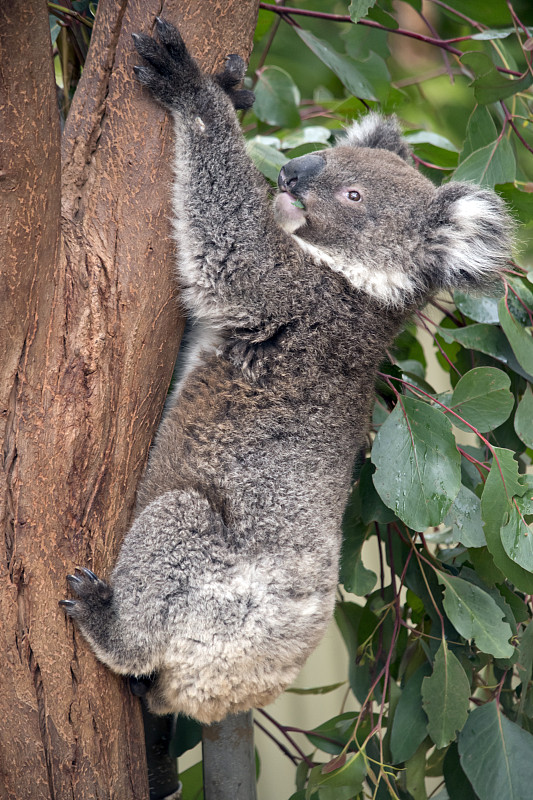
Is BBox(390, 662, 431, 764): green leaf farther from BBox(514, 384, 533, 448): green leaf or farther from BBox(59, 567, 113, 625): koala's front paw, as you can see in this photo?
BBox(59, 567, 113, 625): koala's front paw

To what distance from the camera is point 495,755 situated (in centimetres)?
187

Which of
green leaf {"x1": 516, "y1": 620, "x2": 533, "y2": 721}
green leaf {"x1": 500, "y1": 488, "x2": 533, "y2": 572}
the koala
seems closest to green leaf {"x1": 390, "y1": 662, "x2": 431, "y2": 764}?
green leaf {"x1": 516, "y1": 620, "x2": 533, "y2": 721}

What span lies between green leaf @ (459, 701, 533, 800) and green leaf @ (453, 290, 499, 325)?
1051 millimetres

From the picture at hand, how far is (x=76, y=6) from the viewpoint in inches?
83.2

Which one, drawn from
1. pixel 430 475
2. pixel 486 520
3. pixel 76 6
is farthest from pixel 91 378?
pixel 76 6

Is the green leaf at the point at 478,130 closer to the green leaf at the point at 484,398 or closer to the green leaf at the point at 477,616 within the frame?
the green leaf at the point at 484,398

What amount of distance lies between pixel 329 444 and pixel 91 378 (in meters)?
0.64

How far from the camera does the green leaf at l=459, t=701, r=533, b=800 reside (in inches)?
71.4

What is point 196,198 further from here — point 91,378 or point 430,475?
point 430,475

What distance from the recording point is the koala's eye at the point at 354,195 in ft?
6.91

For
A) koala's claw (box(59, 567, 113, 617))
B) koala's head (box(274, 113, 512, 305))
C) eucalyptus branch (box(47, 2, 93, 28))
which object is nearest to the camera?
koala's claw (box(59, 567, 113, 617))

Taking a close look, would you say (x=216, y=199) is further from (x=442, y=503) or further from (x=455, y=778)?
(x=455, y=778)

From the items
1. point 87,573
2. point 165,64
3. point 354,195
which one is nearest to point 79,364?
point 87,573

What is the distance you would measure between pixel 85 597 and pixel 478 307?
1377 mm
